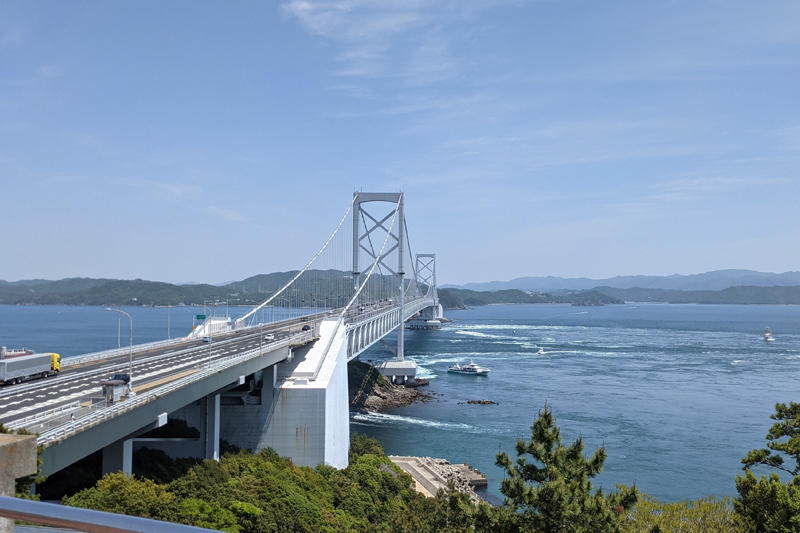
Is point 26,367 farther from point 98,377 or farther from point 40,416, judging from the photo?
point 40,416

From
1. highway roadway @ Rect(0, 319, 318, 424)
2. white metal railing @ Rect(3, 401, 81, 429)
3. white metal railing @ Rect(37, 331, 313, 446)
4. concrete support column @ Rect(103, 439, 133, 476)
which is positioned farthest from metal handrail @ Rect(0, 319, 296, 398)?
white metal railing @ Rect(37, 331, 313, 446)

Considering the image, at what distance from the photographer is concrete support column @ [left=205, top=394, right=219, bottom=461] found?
818 inches

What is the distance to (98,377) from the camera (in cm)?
1791

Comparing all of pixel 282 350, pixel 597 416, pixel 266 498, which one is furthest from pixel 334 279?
pixel 266 498

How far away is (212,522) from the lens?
13867 mm

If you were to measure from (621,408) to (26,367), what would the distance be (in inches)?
1351

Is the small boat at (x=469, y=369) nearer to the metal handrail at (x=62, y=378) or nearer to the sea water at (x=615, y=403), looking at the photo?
the sea water at (x=615, y=403)

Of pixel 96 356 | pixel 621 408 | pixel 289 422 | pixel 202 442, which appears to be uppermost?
pixel 96 356

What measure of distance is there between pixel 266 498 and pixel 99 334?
79967mm

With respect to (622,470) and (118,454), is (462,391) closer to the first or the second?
(622,470)

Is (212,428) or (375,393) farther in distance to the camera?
(375,393)

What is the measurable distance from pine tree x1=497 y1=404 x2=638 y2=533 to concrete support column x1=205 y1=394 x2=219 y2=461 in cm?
1220

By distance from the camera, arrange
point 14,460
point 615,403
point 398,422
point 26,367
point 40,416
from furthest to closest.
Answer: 1. point 615,403
2. point 398,422
3. point 26,367
4. point 40,416
5. point 14,460

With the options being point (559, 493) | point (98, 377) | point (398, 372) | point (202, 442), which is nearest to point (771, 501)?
point (559, 493)
